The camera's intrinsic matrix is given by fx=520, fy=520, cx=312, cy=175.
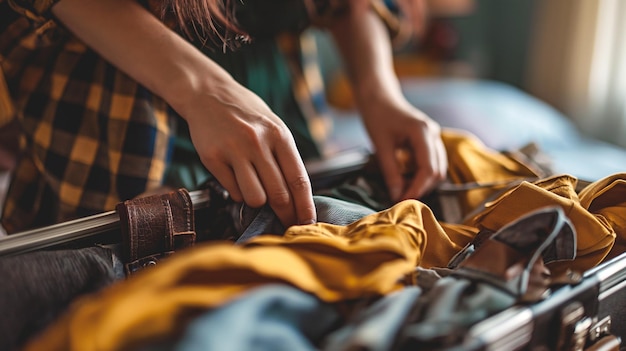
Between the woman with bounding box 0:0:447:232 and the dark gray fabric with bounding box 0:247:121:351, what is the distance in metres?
0.15

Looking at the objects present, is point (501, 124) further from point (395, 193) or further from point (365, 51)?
point (395, 193)

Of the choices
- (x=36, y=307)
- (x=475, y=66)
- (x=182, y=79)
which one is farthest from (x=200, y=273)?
(x=475, y=66)

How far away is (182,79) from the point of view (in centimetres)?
54

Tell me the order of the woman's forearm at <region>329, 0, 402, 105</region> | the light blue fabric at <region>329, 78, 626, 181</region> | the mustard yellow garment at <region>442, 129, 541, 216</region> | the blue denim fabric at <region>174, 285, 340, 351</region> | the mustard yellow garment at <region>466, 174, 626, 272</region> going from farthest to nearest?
the light blue fabric at <region>329, 78, 626, 181</region>, the woman's forearm at <region>329, 0, 402, 105</region>, the mustard yellow garment at <region>442, 129, 541, 216</region>, the mustard yellow garment at <region>466, 174, 626, 272</region>, the blue denim fabric at <region>174, 285, 340, 351</region>

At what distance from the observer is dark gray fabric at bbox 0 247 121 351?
36cm

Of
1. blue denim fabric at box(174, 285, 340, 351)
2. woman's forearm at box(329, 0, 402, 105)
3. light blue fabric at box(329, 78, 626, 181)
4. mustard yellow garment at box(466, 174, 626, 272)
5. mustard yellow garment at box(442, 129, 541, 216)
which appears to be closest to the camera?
blue denim fabric at box(174, 285, 340, 351)

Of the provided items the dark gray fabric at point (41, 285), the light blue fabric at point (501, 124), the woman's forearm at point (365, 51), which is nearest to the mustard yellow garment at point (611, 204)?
the woman's forearm at point (365, 51)

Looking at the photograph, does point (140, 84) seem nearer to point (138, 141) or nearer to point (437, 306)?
point (138, 141)

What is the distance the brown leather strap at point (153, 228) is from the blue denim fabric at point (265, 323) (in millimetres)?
177

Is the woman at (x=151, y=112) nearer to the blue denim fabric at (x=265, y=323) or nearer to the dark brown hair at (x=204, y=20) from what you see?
the dark brown hair at (x=204, y=20)

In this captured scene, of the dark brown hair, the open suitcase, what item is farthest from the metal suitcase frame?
the dark brown hair

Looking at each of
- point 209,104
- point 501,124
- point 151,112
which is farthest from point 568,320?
point 501,124

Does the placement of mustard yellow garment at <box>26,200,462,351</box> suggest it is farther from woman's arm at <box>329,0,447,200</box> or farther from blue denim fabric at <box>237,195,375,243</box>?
woman's arm at <box>329,0,447,200</box>

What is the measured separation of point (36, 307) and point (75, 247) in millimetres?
118
